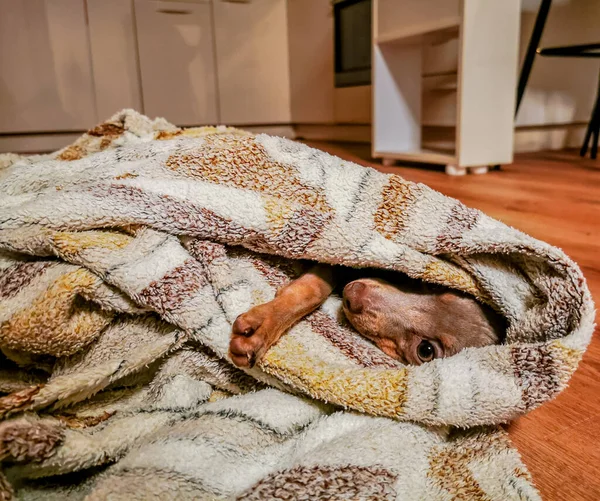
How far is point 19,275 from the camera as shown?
792mm

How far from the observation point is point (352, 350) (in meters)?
0.87

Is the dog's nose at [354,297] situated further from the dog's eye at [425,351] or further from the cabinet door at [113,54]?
the cabinet door at [113,54]

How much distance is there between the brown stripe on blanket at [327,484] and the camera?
0.60 meters

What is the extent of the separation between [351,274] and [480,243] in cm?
32

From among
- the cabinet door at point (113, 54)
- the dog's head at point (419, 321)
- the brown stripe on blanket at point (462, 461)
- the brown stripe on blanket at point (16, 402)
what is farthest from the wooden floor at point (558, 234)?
the cabinet door at point (113, 54)

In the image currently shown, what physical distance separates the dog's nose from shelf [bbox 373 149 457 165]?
214 cm

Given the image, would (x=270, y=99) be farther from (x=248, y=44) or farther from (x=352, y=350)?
(x=352, y=350)

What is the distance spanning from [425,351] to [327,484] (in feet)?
Result: 1.18

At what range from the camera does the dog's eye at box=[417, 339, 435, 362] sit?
91 cm

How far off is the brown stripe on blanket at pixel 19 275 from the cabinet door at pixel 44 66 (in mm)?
3691

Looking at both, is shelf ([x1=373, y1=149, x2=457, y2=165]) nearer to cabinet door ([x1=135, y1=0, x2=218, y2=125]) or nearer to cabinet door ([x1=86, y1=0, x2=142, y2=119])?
cabinet door ([x1=135, y1=0, x2=218, y2=125])

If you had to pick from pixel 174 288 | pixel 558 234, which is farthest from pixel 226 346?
pixel 558 234

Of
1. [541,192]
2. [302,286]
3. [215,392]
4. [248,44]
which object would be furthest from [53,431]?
[248,44]

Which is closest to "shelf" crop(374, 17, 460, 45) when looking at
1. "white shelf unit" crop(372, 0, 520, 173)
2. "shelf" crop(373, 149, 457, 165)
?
"white shelf unit" crop(372, 0, 520, 173)
